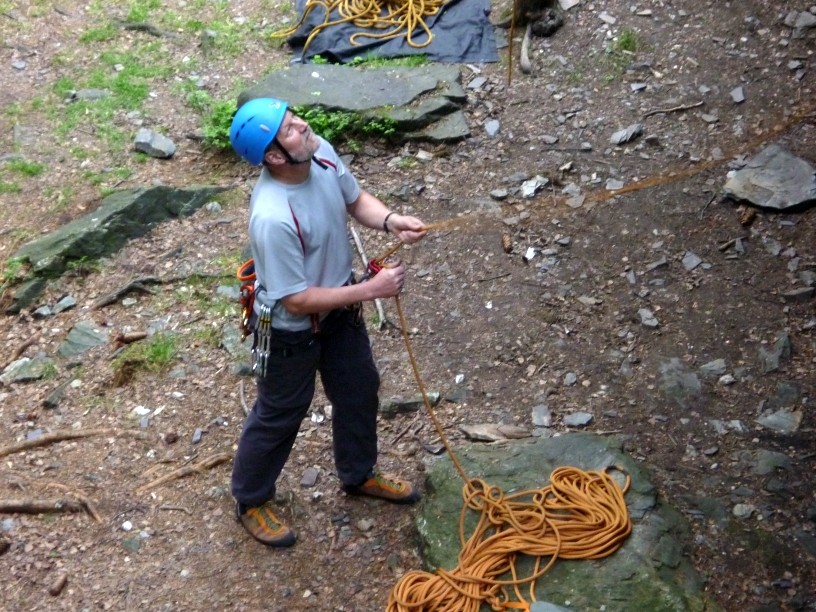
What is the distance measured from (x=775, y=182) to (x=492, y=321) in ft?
6.57

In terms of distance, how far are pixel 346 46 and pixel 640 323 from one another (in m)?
3.94

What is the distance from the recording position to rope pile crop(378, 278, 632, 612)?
11.5 feet

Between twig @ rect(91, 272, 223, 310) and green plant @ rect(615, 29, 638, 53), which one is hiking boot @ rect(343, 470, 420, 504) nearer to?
twig @ rect(91, 272, 223, 310)

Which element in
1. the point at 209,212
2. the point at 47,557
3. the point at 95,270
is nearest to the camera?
the point at 47,557

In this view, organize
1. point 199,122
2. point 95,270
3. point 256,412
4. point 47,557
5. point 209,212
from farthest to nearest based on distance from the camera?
point 199,122
point 209,212
point 95,270
point 47,557
point 256,412

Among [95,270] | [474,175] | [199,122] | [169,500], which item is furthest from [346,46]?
[169,500]

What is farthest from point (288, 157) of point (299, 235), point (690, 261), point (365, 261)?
point (690, 261)

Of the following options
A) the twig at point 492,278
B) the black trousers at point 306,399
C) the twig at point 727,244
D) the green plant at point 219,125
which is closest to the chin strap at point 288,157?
the black trousers at point 306,399

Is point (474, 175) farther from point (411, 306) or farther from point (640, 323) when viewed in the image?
point (640, 323)

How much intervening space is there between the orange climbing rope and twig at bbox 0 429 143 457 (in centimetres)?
187

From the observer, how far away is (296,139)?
10.00ft

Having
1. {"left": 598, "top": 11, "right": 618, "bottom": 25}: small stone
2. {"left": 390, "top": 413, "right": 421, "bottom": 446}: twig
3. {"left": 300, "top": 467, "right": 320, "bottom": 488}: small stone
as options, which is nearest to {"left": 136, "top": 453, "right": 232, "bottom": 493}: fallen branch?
{"left": 300, "top": 467, "right": 320, "bottom": 488}: small stone

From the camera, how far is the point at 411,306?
5387 mm

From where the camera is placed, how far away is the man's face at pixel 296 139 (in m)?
3.04
